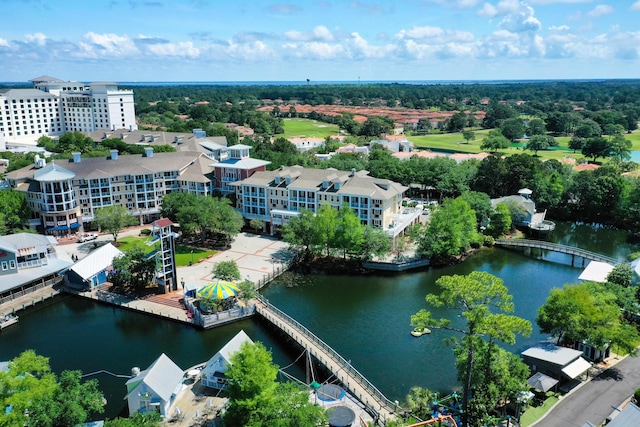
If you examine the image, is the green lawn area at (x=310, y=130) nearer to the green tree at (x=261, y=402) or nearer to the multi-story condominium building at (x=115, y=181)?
the multi-story condominium building at (x=115, y=181)

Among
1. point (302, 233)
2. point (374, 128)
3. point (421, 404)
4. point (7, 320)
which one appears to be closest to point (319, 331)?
point (421, 404)

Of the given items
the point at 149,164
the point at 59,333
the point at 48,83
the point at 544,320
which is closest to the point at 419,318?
the point at 544,320

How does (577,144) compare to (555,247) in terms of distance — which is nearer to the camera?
(555,247)

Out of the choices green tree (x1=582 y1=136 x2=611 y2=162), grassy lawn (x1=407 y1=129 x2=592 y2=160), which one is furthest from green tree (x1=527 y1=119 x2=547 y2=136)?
green tree (x1=582 y1=136 x2=611 y2=162)

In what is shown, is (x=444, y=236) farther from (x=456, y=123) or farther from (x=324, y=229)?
(x=456, y=123)

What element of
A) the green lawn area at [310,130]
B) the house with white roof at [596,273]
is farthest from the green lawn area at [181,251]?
the green lawn area at [310,130]

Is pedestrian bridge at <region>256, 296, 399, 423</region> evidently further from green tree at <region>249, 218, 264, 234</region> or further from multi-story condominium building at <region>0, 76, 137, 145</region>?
multi-story condominium building at <region>0, 76, 137, 145</region>
